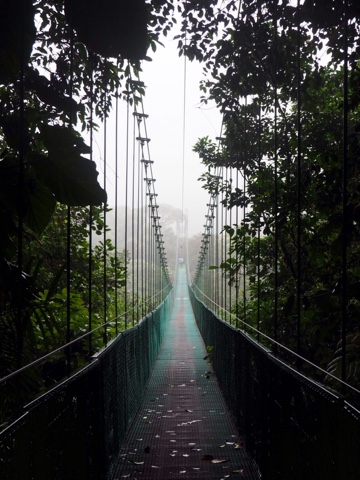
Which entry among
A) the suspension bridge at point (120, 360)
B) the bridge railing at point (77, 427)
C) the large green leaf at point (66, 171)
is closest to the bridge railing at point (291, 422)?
the suspension bridge at point (120, 360)

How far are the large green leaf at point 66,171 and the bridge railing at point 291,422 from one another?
0.97m

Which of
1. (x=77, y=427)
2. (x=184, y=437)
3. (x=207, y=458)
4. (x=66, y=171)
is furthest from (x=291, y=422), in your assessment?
(x=184, y=437)

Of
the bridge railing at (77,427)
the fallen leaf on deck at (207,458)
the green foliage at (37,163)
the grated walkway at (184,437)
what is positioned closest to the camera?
the bridge railing at (77,427)

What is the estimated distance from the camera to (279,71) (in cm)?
426

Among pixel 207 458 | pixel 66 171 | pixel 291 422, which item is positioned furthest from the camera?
pixel 207 458

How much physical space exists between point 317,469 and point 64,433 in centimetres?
77

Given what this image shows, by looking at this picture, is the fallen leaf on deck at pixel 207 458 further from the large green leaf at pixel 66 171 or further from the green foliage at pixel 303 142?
the large green leaf at pixel 66 171

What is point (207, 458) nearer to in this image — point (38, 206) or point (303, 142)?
point (38, 206)

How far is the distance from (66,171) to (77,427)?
35.8 inches

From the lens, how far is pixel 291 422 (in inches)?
86.5

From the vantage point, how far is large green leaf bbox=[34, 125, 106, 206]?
239cm

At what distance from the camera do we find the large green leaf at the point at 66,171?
7.84 ft

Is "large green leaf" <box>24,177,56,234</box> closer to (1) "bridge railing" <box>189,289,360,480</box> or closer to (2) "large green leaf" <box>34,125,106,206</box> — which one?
(2) "large green leaf" <box>34,125,106,206</box>

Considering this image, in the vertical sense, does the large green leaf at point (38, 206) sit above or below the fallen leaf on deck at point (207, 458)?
above
